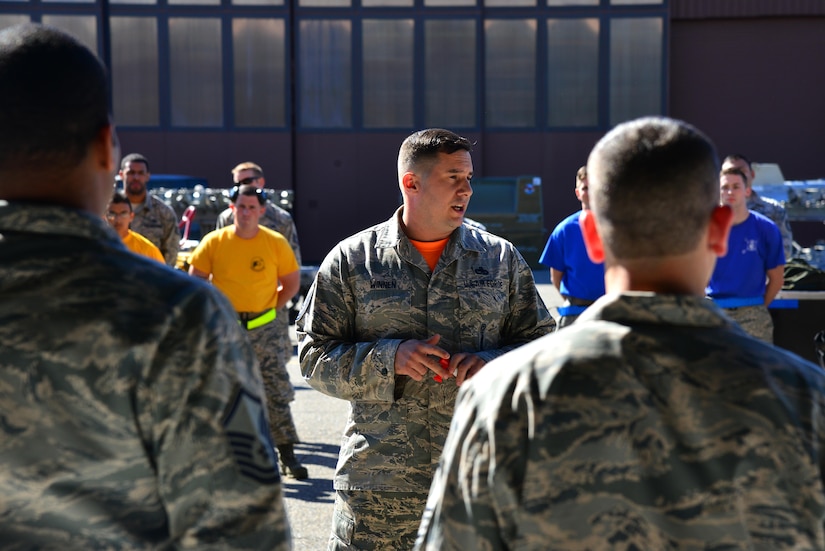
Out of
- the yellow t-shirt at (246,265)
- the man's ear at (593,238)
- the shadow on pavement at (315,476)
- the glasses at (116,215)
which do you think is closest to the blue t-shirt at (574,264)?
the yellow t-shirt at (246,265)

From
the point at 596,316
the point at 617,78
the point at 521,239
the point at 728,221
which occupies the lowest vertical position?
the point at 521,239

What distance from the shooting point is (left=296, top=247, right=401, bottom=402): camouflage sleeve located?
3.84 metres

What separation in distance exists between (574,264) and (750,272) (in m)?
1.21

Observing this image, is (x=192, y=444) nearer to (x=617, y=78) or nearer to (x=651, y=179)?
(x=651, y=179)

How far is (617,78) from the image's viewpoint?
2592cm

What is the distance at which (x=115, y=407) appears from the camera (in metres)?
1.92

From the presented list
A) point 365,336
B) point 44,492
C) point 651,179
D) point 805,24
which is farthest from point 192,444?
point 805,24

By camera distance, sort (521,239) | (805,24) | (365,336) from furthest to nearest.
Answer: (805,24)
(521,239)
(365,336)

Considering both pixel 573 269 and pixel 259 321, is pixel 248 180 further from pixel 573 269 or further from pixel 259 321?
pixel 573 269

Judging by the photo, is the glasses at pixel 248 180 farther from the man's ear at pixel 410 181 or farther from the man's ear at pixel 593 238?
the man's ear at pixel 593 238

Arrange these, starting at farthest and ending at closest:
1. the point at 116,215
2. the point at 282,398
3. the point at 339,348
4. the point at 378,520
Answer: the point at 282,398, the point at 116,215, the point at 339,348, the point at 378,520

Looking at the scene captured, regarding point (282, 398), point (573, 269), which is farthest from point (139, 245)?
point (573, 269)

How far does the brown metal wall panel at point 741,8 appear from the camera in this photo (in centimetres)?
2542

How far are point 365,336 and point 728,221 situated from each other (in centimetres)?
223
